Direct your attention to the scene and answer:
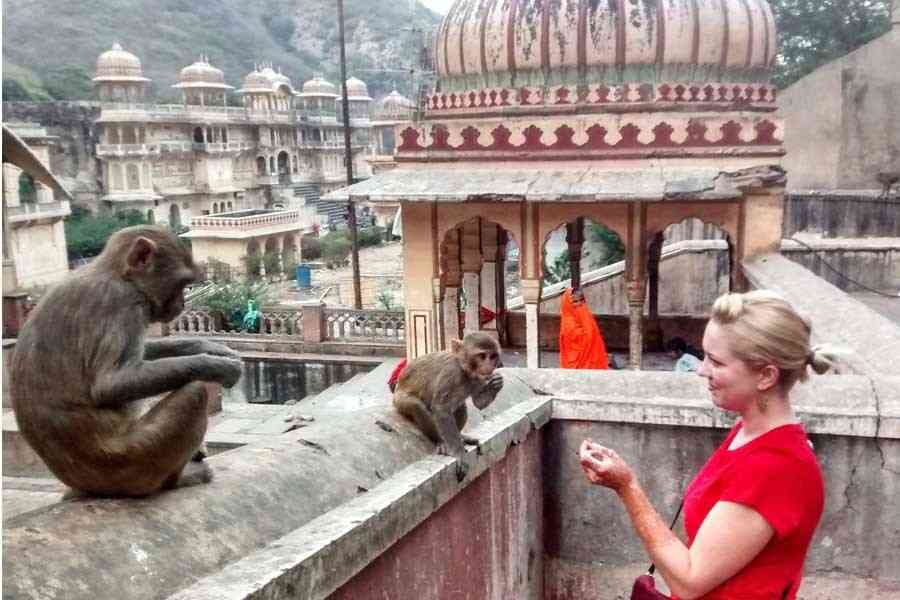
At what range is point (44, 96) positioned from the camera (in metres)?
52.5

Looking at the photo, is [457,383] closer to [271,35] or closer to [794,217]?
[794,217]

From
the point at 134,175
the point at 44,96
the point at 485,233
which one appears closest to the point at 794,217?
the point at 485,233

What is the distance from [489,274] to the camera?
11.7 metres

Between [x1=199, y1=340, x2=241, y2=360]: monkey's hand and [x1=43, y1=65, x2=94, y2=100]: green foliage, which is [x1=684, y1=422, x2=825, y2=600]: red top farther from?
[x1=43, y1=65, x2=94, y2=100]: green foliage

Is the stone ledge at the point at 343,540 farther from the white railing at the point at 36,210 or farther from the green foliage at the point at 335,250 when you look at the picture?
the green foliage at the point at 335,250

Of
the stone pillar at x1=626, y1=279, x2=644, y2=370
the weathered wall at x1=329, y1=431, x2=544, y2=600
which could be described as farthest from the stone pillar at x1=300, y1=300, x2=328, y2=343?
the weathered wall at x1=329, y1=431, x2=544, y2=600

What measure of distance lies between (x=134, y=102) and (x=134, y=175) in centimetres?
422

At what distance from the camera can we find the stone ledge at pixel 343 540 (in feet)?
6.31

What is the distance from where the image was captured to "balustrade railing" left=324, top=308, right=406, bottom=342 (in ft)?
48.8

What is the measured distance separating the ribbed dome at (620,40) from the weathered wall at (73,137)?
36.1 meters

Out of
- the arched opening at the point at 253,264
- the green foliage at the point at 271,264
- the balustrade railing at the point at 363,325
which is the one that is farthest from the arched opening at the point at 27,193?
the balustrade railing at the point at 363,325

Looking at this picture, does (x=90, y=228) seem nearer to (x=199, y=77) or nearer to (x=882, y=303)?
(x=199, y=77)

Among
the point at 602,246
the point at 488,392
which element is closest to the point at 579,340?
the point at 488,392

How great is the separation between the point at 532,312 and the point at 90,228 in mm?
33532
